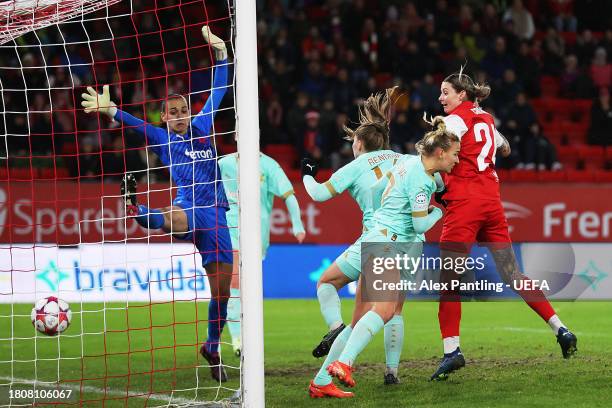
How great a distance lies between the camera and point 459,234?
23.8 ft

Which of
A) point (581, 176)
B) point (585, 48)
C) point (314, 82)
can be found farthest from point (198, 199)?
point (585, 48)

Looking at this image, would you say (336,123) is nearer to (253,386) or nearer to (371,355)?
(371,355)

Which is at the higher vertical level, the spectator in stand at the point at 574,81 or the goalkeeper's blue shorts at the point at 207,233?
the spectator in stand at the point at 574,81

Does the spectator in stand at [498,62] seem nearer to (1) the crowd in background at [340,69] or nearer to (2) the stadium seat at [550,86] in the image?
(1) the crowd in background at [340,69]

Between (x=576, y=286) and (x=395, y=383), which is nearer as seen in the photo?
(x=395, y=383)

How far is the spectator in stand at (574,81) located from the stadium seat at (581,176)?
287cm

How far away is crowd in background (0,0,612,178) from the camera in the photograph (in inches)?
631

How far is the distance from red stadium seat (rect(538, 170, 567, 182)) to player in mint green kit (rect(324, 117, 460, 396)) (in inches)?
347

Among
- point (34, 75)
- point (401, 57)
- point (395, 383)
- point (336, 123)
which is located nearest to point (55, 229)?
point (34, 75)

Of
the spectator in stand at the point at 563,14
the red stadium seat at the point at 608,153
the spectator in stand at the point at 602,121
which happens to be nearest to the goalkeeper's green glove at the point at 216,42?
the red stadium seat at the point at 608,153

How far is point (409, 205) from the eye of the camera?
22.8 feet

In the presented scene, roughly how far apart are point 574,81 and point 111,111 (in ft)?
41.6

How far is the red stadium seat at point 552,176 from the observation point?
15.6 m

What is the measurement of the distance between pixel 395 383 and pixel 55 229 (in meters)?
8.43
